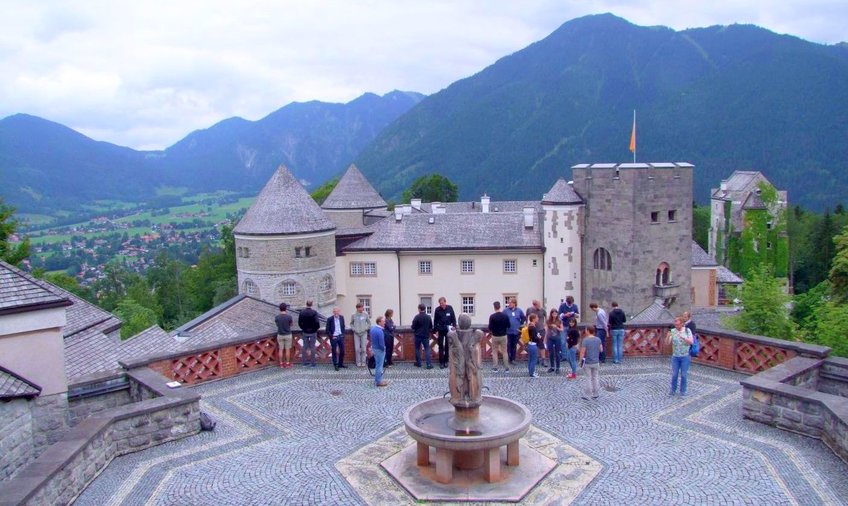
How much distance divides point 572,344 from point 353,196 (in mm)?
39665

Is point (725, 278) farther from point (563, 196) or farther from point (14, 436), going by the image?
point (14, 436)

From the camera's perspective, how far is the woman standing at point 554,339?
16203mm

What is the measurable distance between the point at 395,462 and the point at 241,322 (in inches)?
820

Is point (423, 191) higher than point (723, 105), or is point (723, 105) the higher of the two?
point (723, 105)

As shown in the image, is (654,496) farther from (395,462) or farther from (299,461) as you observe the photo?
(299,461)

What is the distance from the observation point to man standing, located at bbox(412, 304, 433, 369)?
54.9 ft

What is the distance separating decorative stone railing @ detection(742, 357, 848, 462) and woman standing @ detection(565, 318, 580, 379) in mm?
3913

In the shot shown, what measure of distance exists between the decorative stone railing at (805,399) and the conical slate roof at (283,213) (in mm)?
A: 29417

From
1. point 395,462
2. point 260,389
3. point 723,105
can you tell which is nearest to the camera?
point 395,462

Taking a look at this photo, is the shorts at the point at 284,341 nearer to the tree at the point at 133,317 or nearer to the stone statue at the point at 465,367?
the stone statue at the point at 465,367

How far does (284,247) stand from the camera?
39250 mm

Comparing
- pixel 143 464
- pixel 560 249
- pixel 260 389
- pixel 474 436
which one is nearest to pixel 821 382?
pixel 474 436

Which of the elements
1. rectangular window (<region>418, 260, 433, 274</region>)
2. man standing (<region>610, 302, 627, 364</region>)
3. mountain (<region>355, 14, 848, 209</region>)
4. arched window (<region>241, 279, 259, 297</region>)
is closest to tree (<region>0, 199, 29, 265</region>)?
arched window (<region>241, 279, 259, 297</region>)

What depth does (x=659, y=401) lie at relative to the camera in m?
14.2
